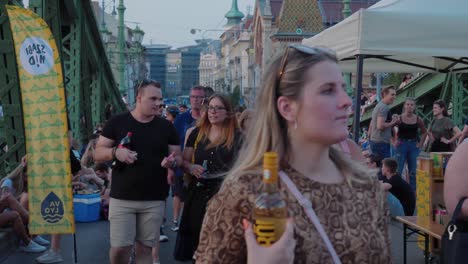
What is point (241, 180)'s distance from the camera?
2004mm

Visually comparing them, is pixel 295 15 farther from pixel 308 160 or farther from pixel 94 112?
pixel 308 160

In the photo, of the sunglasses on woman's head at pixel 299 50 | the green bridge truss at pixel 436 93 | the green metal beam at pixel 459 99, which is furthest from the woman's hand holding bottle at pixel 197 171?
the green metal beam at pixel 459 99

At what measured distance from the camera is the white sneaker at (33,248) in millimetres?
8148

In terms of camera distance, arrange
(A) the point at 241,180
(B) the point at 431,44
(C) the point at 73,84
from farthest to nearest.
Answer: (C) the point at 73,84
(B) the point at 431,44
(A) the point at 241,180

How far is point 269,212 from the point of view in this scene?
1.73 meters

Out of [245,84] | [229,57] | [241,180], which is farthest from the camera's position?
[229,57]

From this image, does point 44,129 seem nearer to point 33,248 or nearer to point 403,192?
point 33,248

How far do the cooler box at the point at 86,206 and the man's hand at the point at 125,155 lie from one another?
4979 mm

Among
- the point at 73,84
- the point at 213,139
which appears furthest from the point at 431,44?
the point at 73,84

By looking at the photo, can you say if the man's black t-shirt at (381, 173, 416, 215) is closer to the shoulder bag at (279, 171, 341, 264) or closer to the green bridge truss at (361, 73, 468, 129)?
the shoulder bag at (279, 171, 341, 264)

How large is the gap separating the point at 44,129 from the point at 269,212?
5.56m

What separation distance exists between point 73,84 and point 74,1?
1813 mm

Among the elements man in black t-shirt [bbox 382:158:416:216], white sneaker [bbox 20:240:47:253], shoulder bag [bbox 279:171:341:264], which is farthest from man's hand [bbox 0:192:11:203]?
shoulder bag [bbox 279:171:341:264]

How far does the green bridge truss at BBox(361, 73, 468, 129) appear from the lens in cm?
1659
